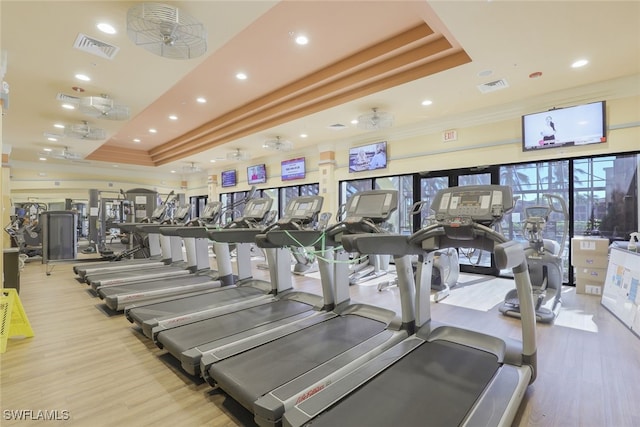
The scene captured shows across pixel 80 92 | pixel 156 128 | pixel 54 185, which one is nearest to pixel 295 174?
pixel 156 128

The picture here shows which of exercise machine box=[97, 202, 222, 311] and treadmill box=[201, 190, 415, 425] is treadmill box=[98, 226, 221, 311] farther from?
treadmill box=[201, 190, 415, 425]

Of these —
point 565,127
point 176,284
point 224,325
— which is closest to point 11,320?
point 176,284

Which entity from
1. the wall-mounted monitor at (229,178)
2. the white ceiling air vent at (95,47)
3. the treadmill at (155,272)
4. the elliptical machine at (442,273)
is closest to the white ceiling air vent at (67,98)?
the white ceiling air vent at (95,47)

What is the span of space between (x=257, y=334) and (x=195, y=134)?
750cm

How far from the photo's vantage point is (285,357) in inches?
92.6

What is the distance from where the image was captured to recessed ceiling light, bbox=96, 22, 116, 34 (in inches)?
132

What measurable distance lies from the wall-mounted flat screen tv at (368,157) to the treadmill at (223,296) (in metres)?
3.85

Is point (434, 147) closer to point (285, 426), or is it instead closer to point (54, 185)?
point (285, 426)

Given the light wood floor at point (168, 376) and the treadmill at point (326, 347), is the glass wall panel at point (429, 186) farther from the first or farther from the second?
the treadmill at point (326, 347)

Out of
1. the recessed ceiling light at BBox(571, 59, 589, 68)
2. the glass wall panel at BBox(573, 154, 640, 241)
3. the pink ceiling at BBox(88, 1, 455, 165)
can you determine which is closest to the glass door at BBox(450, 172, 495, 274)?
the glass wall panel at BBox(573, 154, 640, 241)

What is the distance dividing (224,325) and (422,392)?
1951 millimetres

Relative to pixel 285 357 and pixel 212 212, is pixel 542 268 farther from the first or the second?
pixel 212 212

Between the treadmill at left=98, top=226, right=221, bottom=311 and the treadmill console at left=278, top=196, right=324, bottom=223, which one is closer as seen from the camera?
the treadmill console at left=278, top=196, right=324, bottom=223

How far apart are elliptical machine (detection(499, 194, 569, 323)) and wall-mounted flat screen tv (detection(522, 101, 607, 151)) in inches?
69.9
